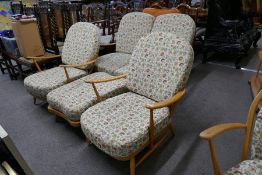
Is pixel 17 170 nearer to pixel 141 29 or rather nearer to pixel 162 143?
pixel 162 143

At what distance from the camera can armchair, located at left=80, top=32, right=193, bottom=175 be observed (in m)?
1.38

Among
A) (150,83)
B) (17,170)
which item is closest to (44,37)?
(150,83)

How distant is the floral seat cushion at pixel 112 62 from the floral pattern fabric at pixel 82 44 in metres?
0.17

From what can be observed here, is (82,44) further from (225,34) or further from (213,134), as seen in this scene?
(225,34)

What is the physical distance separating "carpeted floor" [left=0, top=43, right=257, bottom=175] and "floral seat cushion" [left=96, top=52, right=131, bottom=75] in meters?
0.80

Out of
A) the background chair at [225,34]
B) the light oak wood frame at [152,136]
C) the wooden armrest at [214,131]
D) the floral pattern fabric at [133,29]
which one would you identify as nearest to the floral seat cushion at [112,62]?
the floral pattern fabric at [133,29]

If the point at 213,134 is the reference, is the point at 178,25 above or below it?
above

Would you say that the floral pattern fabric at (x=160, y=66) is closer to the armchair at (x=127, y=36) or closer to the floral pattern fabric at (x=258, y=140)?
the floral pattern fabric at (x=258, y=140)

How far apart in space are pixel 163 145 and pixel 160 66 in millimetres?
715

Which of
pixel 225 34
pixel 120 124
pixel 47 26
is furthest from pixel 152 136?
pixel 225 34

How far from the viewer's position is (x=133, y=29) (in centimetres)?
270

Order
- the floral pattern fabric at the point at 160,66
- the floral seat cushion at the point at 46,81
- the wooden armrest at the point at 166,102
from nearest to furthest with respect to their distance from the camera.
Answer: the wooden armrest at the point at 166,102 < the floral pattern fabric at the point at 160,66 < the floral seat cushion at the point at 46,81

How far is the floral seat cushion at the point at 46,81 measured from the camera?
215cm

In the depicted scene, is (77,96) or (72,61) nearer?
(77,96)
